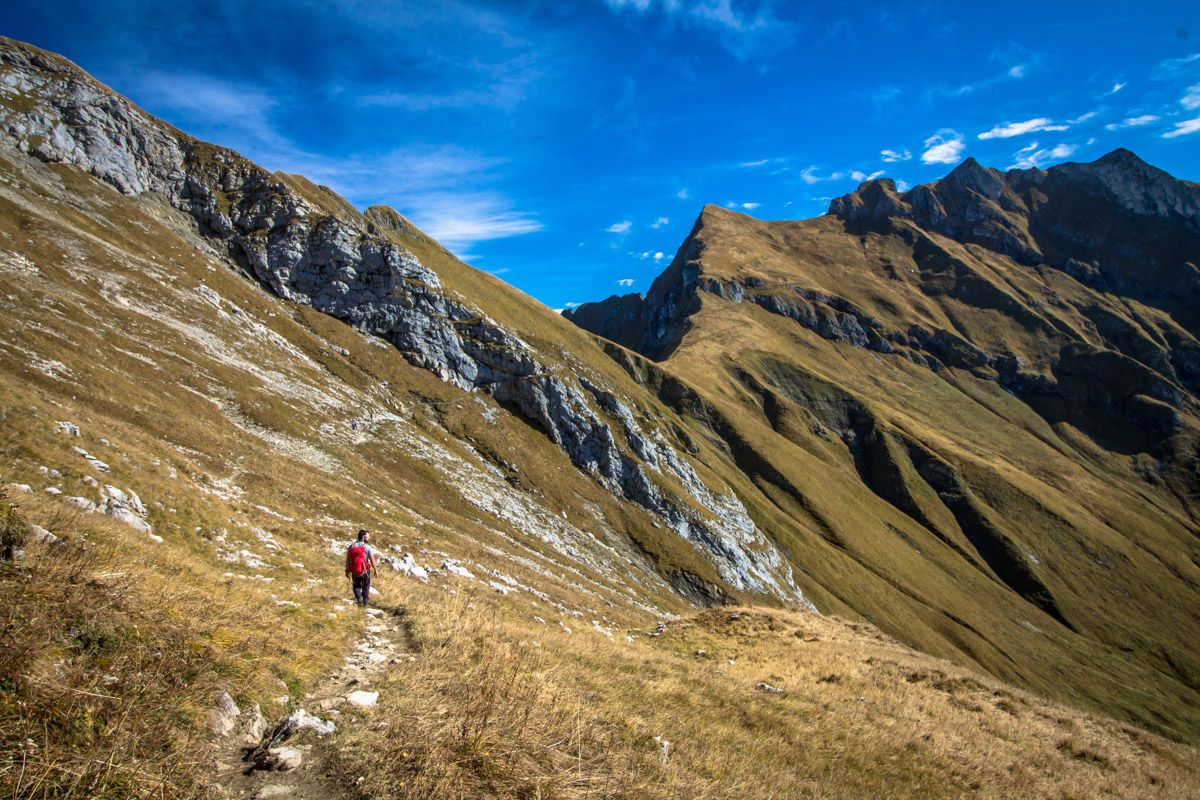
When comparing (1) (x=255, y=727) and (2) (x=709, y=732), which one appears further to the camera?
(2) (x=709, y=732)

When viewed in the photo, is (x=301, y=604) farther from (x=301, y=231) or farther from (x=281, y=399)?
(x=301, y=231)

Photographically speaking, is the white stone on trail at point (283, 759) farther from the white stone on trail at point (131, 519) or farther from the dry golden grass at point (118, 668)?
the white stone on trail at point (131, 519)

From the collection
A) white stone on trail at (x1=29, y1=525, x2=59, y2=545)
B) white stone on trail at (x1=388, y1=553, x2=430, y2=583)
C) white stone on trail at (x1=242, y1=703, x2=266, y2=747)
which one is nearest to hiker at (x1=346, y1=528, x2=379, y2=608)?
white stone on trail at (x1=29, y1=525, x2=59, y2=545)

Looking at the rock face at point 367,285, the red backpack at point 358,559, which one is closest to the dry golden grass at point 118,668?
the red backpack at point 358,559

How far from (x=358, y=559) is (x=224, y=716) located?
9.30 metres

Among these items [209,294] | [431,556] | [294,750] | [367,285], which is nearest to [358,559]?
[294,750]

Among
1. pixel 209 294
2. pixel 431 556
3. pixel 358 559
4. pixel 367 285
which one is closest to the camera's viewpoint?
pixel 358 559

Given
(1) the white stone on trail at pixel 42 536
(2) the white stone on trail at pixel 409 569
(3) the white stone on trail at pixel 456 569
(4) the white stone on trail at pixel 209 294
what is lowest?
(3) the white stone on trail at pixel 456 569

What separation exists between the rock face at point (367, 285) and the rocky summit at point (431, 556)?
25.5 inches

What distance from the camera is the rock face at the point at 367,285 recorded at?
300 feet

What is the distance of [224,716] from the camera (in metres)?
6.61

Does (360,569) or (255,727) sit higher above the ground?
(255,727)

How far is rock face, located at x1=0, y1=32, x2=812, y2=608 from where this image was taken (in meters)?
91.6

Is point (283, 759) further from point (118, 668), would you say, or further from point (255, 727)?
point (118, 668)
